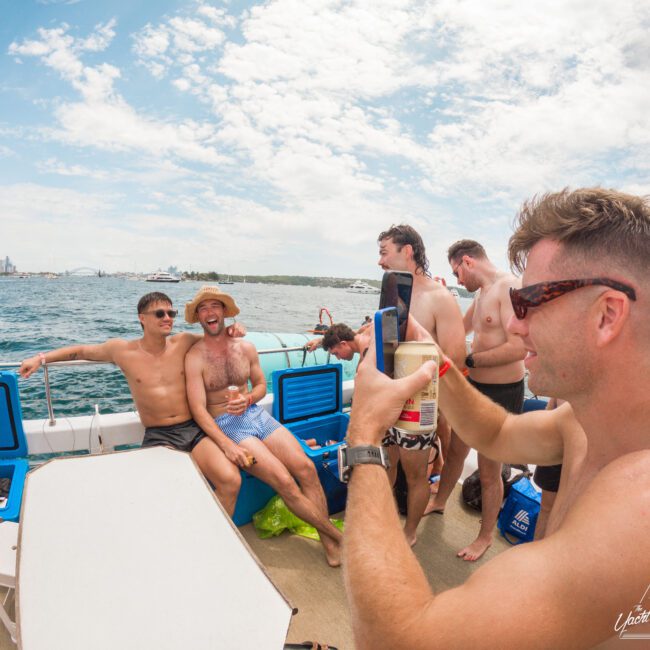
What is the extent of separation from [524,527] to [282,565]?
1754 millimetres

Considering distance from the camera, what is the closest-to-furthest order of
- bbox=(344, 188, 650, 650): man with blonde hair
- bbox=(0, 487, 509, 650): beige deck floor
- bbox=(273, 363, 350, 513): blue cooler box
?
bbox=(344, 188, 650, 650): man with blonde hair, bbox=(0, 487, 509, 650): beige deck floor, bbox=(273, 363, 350, 513): blue cooler box

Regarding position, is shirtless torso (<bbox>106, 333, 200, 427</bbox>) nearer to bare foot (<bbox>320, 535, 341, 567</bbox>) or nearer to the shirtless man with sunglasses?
the shirtless man with sunglasses

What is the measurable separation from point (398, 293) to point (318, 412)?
2509mm

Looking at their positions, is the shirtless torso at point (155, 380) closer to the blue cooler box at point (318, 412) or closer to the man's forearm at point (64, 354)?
the man's forearm at point (64, 354)

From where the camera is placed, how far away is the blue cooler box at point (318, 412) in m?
3.12

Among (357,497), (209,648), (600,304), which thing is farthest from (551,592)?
(209,648)

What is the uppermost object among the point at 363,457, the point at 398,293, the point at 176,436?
the point at 398,293

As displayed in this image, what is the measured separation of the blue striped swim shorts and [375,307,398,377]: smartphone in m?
2.09

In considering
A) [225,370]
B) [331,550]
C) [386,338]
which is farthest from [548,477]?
[225,370]

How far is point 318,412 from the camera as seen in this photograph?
3.57m

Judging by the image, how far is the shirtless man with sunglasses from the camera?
2.89m

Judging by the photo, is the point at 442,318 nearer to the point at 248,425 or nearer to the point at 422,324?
the point at 422,324

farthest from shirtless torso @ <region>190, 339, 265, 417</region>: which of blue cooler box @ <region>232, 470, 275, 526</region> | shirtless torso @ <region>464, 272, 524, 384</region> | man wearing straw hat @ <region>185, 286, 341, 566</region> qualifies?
shirtless torso @ <region>464, 272, 524, 384</region>

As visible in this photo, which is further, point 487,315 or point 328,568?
point 487,315
